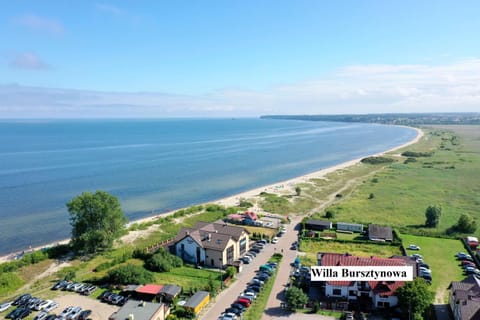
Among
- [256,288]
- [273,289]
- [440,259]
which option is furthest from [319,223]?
[256,288]

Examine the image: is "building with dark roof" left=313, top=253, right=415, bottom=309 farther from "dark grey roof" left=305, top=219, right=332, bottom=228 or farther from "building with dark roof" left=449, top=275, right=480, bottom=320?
"dark grey roof" left=305, top=219, right=332, bottom=228

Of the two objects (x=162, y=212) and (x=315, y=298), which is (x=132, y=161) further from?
(x=315, y=298)

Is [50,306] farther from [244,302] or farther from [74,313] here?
[244,302]

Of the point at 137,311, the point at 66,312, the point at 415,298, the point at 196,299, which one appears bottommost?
the point at 66,312

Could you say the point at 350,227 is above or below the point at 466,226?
below

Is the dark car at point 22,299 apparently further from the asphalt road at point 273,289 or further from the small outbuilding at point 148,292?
the asphalt road at point 273,289

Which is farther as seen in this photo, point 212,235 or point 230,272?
point 212,235

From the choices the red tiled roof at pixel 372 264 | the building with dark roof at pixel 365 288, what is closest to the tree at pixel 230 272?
the building with dark roof at pixel 365 288
